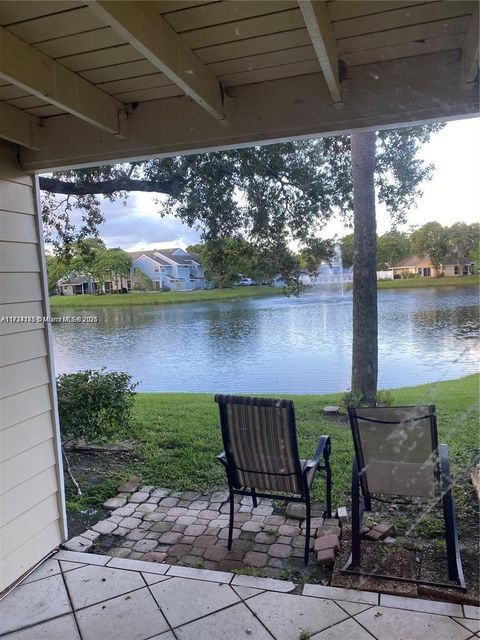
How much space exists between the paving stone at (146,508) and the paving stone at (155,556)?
45 cm

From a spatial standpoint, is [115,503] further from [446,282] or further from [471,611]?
[446,282]

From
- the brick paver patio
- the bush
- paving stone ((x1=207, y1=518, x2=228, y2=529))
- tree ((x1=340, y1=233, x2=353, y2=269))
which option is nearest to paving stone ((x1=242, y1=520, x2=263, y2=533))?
the brick paver patio

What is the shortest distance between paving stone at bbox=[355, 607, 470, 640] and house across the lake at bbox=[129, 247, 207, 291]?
259 cm

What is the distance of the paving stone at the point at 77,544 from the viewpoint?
2.14m

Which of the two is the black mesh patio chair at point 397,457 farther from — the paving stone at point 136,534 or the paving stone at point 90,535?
the paving stone at point 90,535

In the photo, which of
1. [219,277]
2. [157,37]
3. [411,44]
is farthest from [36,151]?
[219,277]

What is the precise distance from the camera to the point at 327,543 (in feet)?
6.82

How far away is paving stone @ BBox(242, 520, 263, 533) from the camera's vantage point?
2.34 metres

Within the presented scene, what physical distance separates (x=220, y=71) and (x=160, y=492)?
2383mm

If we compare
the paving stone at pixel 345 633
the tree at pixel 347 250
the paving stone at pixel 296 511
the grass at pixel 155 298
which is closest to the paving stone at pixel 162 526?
the paving stone at pixel 296 511

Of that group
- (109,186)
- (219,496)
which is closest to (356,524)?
(219,496)

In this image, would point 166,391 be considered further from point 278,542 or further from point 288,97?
point 288,97

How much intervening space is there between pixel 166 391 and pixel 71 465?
7.98ft

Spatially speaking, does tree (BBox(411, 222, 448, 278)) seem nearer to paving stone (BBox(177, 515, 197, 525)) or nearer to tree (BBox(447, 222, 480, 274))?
tree (BBox(447, 222, 480, 274))
